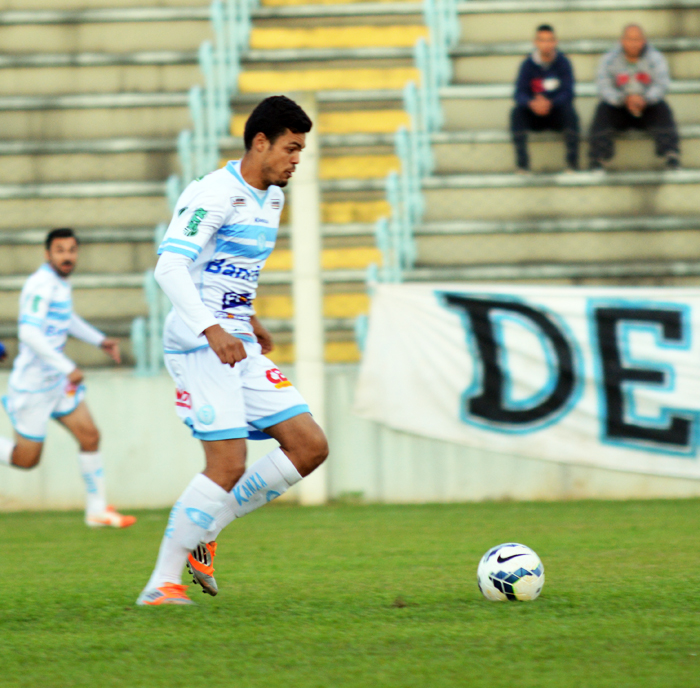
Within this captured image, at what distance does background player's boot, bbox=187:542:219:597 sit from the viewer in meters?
4.50

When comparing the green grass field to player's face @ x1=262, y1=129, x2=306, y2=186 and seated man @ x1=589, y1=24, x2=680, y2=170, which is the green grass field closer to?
player's face @ x1=262, y1=129, x2=306, y2=186

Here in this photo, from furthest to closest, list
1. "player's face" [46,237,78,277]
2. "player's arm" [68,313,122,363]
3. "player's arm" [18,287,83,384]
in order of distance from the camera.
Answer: "player's arm" [68,313,122,363], "player's face" [46,237,78,277], "player's arm" [18,287,83,384]

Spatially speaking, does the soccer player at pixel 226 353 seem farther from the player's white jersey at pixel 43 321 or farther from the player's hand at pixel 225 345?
the player's white jersey at pixel 43 321

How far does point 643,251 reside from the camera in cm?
1090

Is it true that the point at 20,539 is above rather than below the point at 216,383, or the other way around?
below

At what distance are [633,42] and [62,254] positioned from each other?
5.81 meters

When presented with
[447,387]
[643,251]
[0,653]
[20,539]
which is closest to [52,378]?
[20,539]

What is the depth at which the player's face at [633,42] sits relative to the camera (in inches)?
433

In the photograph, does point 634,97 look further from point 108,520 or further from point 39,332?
point 108,520

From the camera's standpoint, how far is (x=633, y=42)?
11016mm

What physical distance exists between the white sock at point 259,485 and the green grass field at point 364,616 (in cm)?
33

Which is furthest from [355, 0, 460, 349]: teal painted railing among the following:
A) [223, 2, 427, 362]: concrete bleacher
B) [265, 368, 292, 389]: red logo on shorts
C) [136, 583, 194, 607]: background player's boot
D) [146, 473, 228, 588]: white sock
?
[136, 583, 194, 607]: background player's boot

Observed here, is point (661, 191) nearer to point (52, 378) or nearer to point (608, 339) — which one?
point (608, 339)

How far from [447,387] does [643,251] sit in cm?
289
